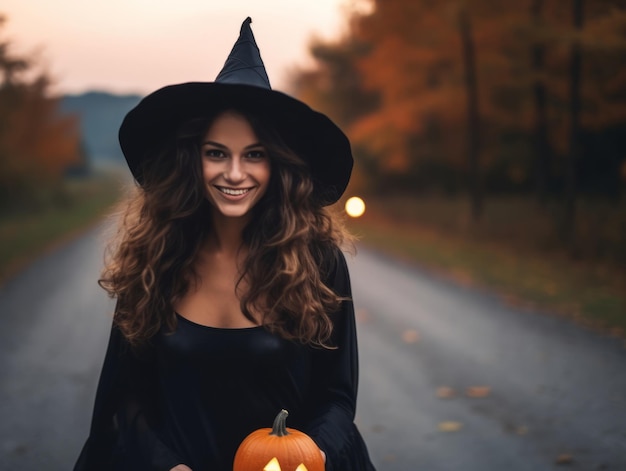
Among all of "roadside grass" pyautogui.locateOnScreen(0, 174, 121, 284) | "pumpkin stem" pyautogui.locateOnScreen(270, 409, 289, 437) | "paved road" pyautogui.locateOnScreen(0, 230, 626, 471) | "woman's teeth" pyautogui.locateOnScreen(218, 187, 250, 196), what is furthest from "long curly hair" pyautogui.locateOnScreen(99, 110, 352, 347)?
"roadside grass" pyautogui.locateOnScreen(0, 174, 121, 284)

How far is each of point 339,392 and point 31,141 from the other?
101ft

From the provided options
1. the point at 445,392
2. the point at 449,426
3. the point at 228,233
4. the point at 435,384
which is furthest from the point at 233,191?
the point at 435,384

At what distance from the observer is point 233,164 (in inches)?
84.6

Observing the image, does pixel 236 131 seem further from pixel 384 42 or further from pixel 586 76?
pixel 384 42

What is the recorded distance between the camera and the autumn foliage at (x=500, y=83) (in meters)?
14.6

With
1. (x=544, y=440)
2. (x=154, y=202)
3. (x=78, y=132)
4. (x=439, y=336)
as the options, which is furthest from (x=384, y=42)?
(x=78, y=132)

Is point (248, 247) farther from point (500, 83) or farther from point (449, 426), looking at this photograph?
point (500, 83)

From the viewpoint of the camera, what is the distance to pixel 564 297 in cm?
1061

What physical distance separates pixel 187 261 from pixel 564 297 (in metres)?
9.31

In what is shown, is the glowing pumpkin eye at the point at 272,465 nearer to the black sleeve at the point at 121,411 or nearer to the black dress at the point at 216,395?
the black dress at the point at 216,395

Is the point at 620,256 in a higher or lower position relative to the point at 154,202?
higher

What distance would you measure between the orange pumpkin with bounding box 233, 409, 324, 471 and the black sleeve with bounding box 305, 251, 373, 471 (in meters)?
0.10

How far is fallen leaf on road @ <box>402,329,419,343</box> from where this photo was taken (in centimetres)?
832

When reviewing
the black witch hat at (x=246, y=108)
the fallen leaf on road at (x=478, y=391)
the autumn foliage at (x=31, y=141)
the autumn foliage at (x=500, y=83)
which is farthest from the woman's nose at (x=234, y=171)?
the autumn foliage at (x=31, y=141)
